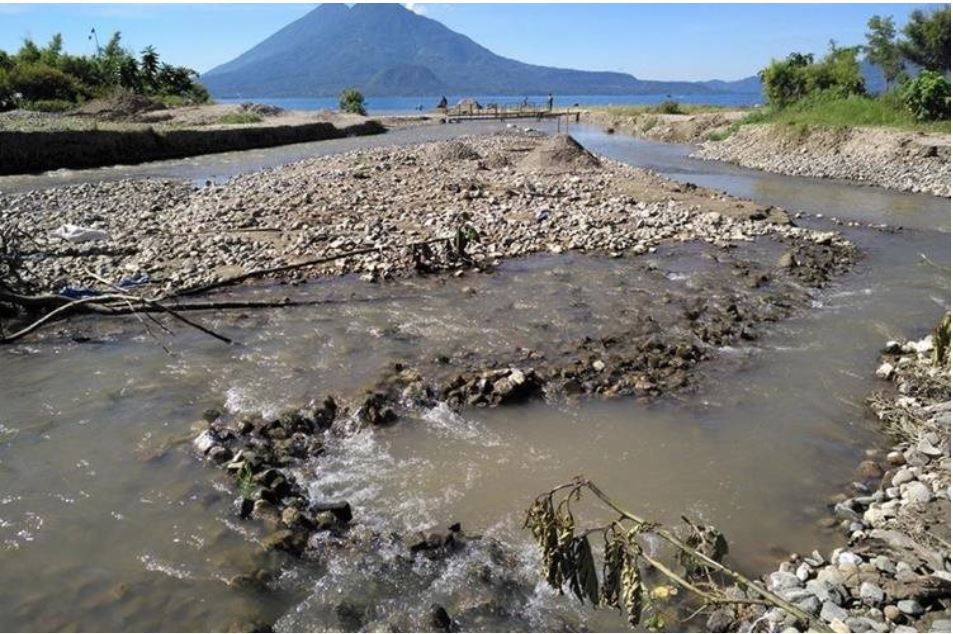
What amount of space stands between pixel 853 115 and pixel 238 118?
130 ft

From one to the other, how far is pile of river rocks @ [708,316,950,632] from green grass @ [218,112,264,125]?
1858 inches

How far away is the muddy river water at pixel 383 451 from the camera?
535 centimetres

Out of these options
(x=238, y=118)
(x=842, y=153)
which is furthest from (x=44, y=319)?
(x=238, y=118)

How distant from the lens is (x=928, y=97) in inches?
1192

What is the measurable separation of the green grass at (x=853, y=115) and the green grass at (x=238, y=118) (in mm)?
35506

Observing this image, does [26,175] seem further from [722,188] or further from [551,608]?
[551,608]

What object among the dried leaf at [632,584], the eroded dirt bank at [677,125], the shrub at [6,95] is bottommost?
the dried leaf at [632,584]

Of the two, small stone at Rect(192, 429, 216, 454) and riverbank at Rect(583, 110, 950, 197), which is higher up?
riverbank at Rect(583, 110, 950, 197)

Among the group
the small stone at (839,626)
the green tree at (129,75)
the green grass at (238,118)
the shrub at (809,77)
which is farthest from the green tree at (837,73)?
the green tree at (129,75)

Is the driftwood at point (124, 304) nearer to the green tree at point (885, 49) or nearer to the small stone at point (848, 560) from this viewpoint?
the small stone at point (848, 560)

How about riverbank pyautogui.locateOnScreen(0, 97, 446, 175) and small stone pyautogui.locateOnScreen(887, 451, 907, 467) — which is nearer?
small stone pyautogui.locateOnScreen(887, 451, 907, 467)

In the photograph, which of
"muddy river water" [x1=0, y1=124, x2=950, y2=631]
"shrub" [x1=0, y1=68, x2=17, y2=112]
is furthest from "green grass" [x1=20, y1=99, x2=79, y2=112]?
"muddy river water" [x1=0, y1=124, x2=950, y2=631]

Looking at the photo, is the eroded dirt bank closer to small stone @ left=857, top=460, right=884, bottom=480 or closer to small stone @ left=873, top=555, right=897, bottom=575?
small stone @ left=857, top=460, right=884, bottom=480

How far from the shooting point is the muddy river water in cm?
535
